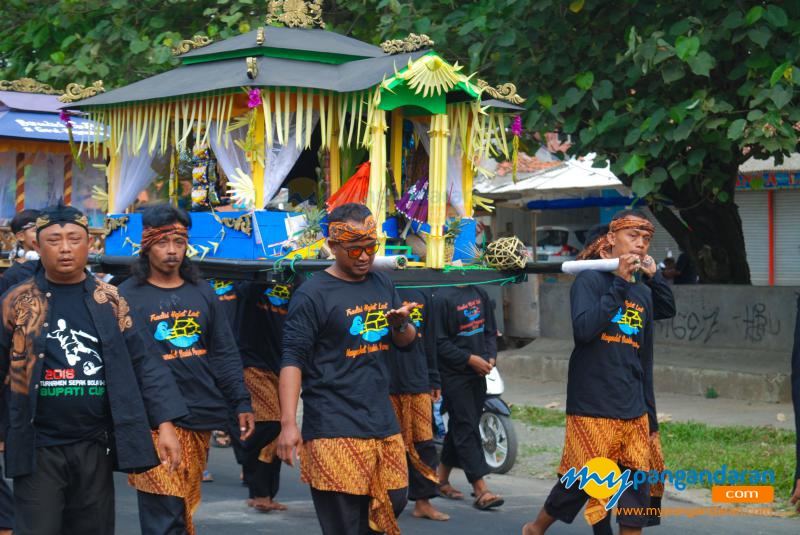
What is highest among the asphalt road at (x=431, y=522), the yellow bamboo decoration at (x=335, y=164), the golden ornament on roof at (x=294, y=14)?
the golden ornament on roof at (x=294, y=14)

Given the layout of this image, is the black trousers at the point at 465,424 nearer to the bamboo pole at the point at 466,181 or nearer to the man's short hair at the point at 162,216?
the bamboo pole at the point at 466,181

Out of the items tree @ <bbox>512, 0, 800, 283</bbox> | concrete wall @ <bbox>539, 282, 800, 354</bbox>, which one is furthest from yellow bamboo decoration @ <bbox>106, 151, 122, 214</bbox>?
concrete wall @ <bbox>539, 282, 800, 354</bbox>

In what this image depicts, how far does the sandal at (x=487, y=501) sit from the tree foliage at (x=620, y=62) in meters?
3.44

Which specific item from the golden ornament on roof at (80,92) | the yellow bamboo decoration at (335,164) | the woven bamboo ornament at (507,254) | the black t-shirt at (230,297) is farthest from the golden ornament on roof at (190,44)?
the woven bamboo ornament at (507,254)

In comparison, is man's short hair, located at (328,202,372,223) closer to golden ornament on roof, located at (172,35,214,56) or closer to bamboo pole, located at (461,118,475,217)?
bamboo pole, located at (461,118,475,217)

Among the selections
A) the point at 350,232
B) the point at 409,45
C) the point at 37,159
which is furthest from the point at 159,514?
the point at 37,159

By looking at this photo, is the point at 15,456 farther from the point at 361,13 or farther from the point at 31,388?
the point at 361,13

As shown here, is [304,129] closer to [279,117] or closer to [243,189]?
[279,117]

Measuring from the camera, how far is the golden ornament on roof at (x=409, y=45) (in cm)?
796

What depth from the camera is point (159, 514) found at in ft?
18.9

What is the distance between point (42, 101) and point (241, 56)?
13.5 ft

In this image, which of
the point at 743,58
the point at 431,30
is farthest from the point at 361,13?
the point at 743,58

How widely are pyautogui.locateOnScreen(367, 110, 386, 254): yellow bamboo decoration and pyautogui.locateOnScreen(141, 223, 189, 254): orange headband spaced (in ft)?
5.47

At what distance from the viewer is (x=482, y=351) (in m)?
8.31
